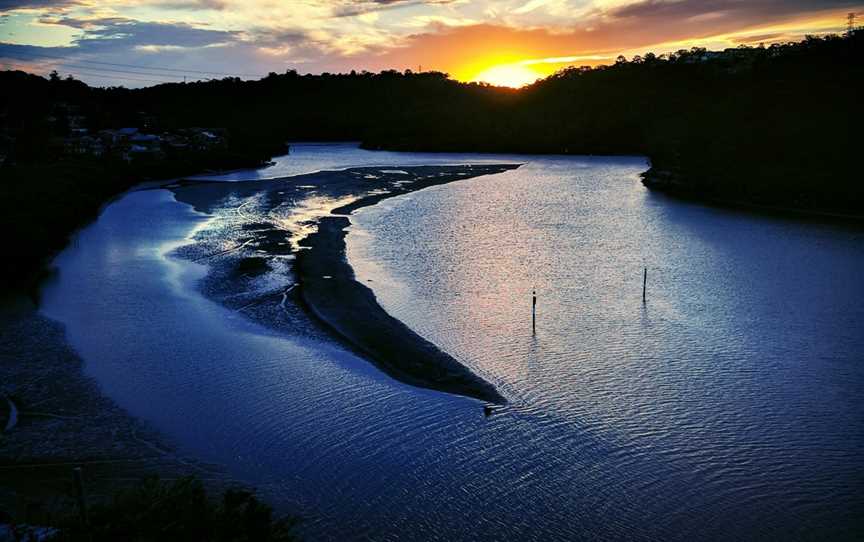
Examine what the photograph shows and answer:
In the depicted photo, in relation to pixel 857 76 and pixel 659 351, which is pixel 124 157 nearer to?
pixel 659 351

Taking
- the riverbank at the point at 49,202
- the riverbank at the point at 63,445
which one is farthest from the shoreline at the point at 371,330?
the riverbank at the point at 49,202

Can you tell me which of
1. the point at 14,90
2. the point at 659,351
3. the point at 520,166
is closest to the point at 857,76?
the point at 520,166

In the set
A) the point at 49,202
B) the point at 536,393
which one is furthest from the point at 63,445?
the point at 49,202

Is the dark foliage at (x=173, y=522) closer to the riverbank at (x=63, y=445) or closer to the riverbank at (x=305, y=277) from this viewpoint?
the riverbank at (x=63, y=445)

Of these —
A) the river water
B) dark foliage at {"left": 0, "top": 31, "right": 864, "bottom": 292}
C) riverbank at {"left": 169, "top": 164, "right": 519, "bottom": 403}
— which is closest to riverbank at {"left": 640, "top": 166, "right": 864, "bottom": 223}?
dark foliage at {"left": 0, "top": 31, "right": 864, "bottom": 292}

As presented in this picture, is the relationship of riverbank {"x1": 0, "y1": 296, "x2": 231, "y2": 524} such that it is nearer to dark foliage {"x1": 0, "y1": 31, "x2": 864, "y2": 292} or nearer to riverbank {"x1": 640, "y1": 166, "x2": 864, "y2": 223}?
dark foliage {"x1": 0, "y1": 31, "x2": 864, "y2": 292}

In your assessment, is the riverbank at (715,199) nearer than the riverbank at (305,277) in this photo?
No
